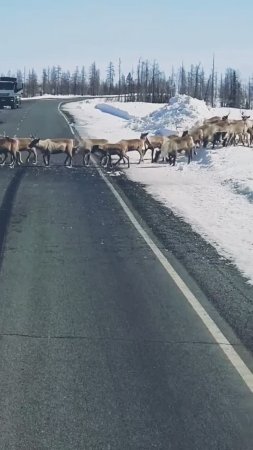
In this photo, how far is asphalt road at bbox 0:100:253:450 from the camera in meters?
5.35

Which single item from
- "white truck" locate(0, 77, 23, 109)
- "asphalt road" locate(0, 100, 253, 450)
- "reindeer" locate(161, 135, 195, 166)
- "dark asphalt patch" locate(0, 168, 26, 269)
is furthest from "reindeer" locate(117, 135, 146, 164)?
"white truck" locate(0, 77, 23, 109)

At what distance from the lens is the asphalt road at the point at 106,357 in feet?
17.5

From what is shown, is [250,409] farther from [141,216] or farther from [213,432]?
[141,216]

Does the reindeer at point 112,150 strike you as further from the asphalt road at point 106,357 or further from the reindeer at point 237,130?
the asphalt road at point 106,357

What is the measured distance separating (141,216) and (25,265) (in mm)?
5117

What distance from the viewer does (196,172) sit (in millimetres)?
23938

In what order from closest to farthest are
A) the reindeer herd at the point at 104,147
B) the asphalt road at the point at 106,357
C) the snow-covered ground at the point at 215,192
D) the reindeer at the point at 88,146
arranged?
the asphalt road at the point at 106,357
the snow-covered ground at the point at 215,192
the reindeer herd at the point at 104,147
the reindeer at the point at 88,146

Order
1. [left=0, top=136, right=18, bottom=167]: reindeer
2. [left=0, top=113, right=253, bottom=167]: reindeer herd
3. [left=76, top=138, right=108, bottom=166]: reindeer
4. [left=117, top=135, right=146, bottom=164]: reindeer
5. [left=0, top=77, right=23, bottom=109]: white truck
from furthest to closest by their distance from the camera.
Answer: [left=0, top=77, right=23, bottom=109]: white truck
[left=117, top=135, right=146, bottom=164]: reindeer
[left=76, top=138, right=108, bottom=166]: reindeer
[left=0, top=113, right=253, bottom=167]: reindeer herd
[left=0, top=136, right=18, bottom=167]: reindeer

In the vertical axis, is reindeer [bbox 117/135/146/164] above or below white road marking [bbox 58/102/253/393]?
above

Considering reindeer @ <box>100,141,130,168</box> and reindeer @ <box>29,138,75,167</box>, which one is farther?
reindeer @ <box>100,141,130,168</box>

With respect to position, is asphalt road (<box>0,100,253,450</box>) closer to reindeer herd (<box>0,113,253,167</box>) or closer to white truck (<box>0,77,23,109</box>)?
reindeer herd (<box>0,113,253,167</box>)

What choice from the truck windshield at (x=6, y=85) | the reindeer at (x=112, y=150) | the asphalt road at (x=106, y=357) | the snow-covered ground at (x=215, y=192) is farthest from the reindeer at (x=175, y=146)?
the truck windshield at (x=6, y=85)

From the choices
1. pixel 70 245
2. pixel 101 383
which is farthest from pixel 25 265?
pixel 101 383

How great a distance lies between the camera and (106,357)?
6852 mm
